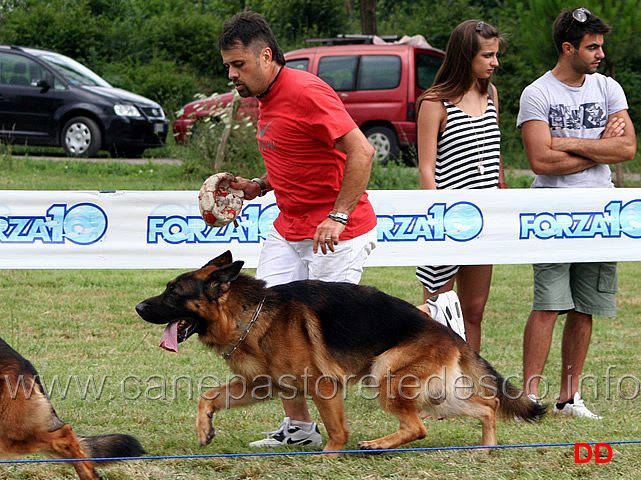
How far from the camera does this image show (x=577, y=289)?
18.3 ft

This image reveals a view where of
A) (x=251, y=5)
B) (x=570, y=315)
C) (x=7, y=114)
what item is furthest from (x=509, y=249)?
(x=251, y=5)

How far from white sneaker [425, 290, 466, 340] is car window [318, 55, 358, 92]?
1190 cm

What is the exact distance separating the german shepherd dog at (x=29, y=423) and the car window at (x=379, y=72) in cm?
1299

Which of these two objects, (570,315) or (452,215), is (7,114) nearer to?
(452,215)

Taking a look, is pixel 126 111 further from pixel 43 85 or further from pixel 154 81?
pixel 154 81

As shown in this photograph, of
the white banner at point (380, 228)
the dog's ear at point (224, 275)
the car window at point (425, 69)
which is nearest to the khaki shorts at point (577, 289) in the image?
the white banner at point (380, 228)

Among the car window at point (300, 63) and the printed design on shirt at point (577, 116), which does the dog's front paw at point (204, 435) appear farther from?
the car window at point (300, 63)

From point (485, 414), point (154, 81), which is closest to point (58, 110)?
point (154, 81)

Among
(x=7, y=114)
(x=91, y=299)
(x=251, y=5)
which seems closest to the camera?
(x=91, y=299)

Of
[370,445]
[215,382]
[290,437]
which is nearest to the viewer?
[370,445]

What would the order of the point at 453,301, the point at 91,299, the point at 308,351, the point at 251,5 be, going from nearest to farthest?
the point at 308,351, the point at 453,301, the point at 91,299, the point at 251,5

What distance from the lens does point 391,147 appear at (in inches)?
625

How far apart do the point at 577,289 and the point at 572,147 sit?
0.92m

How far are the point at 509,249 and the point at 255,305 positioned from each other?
285cm
